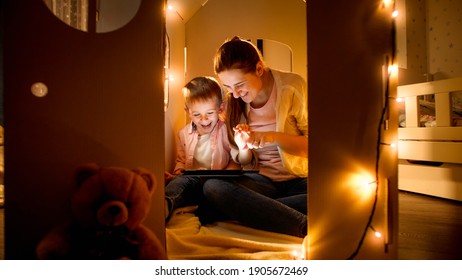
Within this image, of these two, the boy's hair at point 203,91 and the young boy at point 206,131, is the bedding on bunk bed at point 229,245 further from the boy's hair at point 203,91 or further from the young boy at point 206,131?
the boy's hair at point 203,91

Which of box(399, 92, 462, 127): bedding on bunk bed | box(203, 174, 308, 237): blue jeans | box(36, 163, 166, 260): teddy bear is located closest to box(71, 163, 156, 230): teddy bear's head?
box(36, 163, 166, 260): teddy bear

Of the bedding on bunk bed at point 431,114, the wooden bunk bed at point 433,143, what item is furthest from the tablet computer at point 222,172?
the bedding on bunk bed at point 431,114

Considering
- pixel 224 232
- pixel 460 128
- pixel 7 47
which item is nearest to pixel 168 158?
pixel 224 232

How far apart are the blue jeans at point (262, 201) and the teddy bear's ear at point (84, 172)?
462 millimetres

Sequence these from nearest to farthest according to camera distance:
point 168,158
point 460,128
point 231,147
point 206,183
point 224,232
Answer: point 224,232 < point 206,183 < point 231,147 < point 168,158 < point 460,128

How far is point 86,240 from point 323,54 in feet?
2.31

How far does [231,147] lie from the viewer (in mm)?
1329

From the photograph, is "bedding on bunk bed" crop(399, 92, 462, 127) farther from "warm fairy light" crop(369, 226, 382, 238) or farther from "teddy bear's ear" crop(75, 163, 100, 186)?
"teddy bear's ear" crop(75, 163, 100, 186)

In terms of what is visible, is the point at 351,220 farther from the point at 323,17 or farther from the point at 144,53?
the point at 144,53

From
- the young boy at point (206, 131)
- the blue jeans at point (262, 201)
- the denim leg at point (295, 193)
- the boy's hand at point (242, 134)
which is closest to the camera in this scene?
the blue jeans at point (262, 201)

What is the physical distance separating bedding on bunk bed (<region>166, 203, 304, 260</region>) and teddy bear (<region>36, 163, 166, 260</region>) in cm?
15

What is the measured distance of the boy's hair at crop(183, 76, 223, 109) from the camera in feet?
4.51

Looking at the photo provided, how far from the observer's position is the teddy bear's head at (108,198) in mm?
620

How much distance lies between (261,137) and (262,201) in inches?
11.0
